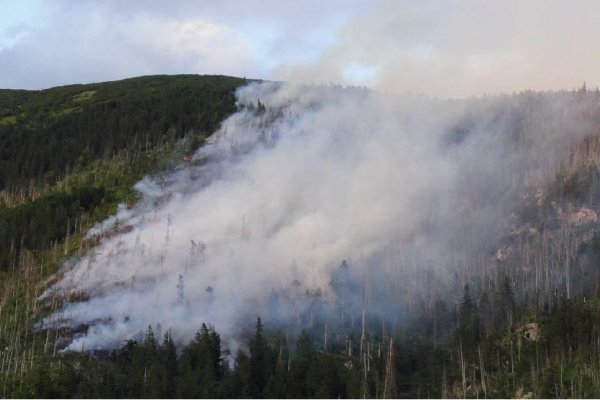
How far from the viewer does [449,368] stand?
15938 centimetres

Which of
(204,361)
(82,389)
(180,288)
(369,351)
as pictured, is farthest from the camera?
(180,288)

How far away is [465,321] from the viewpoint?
586 feet

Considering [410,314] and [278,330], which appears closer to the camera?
[278,330]

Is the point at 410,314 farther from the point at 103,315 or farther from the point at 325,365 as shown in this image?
the point at 103,315

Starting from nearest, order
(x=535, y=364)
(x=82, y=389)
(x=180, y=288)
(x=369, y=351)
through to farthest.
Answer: (x=82, y=389) → (x=535, y=364) → (x=369, y=351) → (x=180, y=288)

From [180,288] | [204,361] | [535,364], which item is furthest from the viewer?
[180,288]

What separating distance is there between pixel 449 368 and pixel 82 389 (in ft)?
250

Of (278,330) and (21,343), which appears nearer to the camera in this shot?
(21,343)

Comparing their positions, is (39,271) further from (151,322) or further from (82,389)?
(82,389)

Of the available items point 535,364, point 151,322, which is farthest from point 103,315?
point 535,364

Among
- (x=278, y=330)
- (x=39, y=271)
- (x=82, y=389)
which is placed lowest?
(x=82, y=389)

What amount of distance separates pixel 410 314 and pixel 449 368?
3758 centimetres

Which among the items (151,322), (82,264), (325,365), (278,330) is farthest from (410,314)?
(82,264)

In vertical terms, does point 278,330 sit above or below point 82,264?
below
